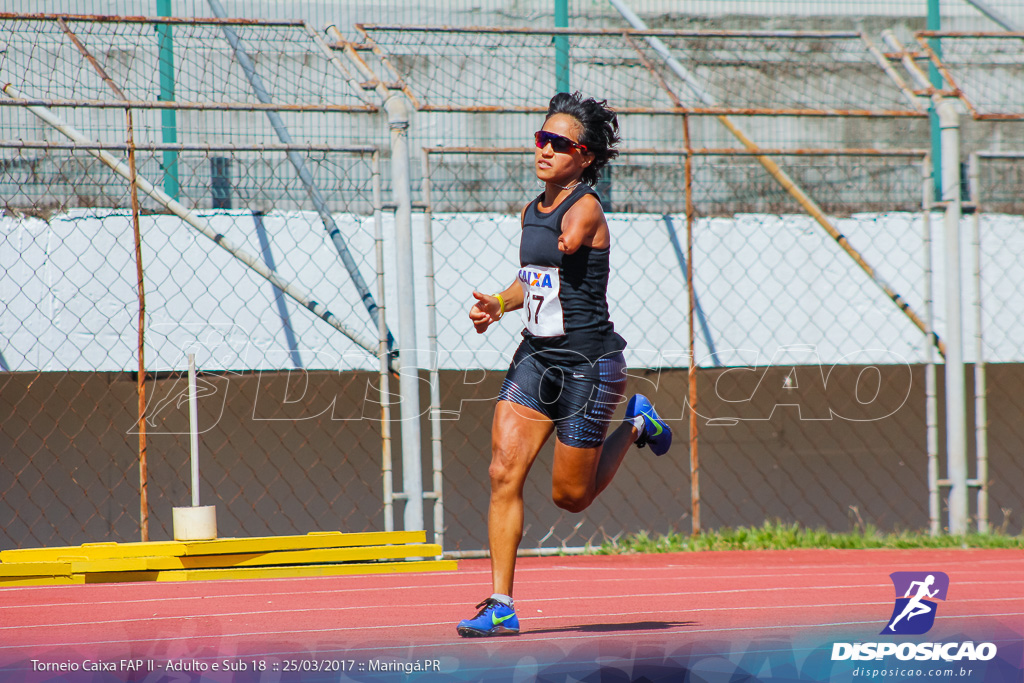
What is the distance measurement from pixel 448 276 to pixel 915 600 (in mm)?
3667

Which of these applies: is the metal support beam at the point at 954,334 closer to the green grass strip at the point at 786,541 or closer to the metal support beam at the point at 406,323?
the green grass strip at the point at 786,541

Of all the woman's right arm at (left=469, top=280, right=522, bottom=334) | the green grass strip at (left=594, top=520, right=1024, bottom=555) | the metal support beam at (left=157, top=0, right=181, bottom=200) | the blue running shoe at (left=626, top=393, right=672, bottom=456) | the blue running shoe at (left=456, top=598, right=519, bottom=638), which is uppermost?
the metal support beam at (left=157, top=0, right=181, bottom=200)

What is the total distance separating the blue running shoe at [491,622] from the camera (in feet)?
11.9

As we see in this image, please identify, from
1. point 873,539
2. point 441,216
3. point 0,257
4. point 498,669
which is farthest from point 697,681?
point 0,257

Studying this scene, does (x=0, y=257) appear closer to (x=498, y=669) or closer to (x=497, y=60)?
(x=497, y=60)

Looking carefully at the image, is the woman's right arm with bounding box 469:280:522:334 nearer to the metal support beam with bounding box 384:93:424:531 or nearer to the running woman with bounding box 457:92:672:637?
the running woman with bounding box 457:92:672:637

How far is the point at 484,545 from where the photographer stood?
7152mm

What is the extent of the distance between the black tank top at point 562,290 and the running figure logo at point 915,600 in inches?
58.8

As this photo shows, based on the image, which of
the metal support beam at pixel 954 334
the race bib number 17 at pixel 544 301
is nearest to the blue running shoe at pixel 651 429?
the race bib number 17 at pixel 544 301

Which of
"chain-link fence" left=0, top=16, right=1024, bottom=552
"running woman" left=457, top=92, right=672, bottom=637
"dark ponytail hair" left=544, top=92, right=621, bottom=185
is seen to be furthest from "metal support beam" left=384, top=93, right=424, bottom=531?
"dark ponytail hair" left=544, top=92, right=621, bottom=185

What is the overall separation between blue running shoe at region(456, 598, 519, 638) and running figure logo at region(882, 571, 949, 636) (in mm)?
1335

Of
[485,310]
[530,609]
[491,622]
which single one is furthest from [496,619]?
[485,310]

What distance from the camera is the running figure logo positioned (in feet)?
12.8

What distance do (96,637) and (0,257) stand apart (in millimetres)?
3414
